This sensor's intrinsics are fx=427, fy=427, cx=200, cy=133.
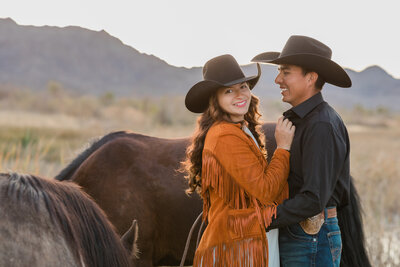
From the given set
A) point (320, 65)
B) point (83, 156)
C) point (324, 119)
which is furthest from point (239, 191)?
point (83, 156)

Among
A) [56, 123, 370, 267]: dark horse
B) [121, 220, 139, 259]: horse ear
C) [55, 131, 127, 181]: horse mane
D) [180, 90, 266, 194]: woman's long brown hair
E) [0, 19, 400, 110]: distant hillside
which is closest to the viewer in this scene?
[121, 220, 139, 259]: horse ear

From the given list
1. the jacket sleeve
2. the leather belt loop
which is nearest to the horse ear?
the jacket sleeve

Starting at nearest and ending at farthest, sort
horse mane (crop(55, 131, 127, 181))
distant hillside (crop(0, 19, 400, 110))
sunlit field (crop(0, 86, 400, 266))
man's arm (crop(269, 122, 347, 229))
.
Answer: man's arm (crop(269, 122, 347, 229)) → horse mane (crop(55, 131, 127, 181)) → sunlit field (crop(0, 86, 400, 266)) → distant hillside (crop(0, 19, 400, 110))

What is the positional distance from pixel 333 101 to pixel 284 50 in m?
123

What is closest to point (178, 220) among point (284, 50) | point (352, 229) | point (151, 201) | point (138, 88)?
point (151, 201)

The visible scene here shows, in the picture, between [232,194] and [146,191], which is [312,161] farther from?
[146,191]

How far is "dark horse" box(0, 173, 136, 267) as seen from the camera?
148 centimetres

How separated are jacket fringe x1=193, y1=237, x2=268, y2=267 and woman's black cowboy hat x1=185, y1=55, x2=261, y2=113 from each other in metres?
0.90

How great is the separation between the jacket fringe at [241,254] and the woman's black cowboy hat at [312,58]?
105 centimetres

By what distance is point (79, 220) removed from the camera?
70.5 inches

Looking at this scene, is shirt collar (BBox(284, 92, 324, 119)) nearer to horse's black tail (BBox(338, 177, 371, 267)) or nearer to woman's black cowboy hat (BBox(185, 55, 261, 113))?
woman's black cowboy hat (BBox(185, 55, 261, 113))

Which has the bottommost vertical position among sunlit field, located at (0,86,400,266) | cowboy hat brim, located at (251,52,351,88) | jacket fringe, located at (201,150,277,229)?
sunlit field, located at (0,86,400,266)

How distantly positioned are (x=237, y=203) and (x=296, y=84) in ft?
2.65

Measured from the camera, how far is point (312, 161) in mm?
2305
